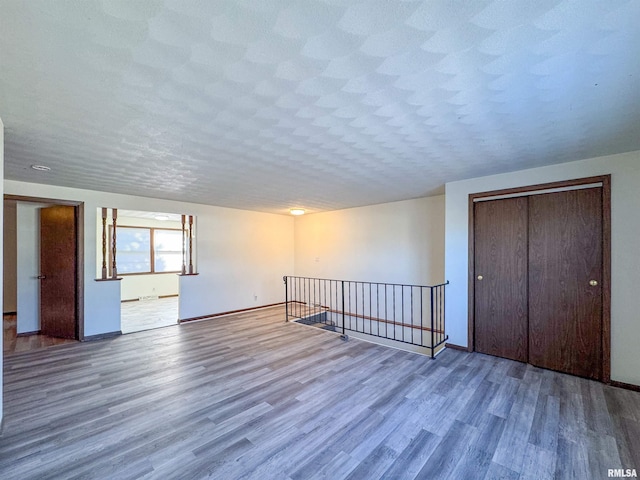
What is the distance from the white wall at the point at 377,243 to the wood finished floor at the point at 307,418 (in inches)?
77.2

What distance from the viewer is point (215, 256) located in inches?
249

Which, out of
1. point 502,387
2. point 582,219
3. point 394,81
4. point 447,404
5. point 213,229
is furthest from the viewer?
point 213,229

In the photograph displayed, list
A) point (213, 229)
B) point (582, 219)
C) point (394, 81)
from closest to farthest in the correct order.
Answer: point (394, 81)
point (582, 219)
point (213, 229)

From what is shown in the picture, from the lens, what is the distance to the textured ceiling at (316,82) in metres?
1.24

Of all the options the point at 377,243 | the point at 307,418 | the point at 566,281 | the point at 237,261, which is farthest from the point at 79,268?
the point at 566,281

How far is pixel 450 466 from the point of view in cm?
191

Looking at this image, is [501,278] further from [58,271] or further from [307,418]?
[58,271]

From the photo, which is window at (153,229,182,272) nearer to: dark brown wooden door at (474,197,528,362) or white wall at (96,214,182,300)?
white wall at (96,214,182,300)

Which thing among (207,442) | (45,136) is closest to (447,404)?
(207,442)

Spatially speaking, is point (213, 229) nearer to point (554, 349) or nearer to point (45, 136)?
point (45, 136)

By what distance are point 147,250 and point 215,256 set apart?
3.90 meters

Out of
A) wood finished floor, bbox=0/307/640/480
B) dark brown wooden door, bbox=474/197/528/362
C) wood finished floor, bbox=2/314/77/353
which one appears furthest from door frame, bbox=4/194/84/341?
dark brown wooden door, bbox=474/197/528/362

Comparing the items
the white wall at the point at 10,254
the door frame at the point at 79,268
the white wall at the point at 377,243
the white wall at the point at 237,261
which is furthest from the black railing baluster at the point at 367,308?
the white wall at the point at 10,254

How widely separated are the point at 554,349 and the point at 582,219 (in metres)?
1.61
